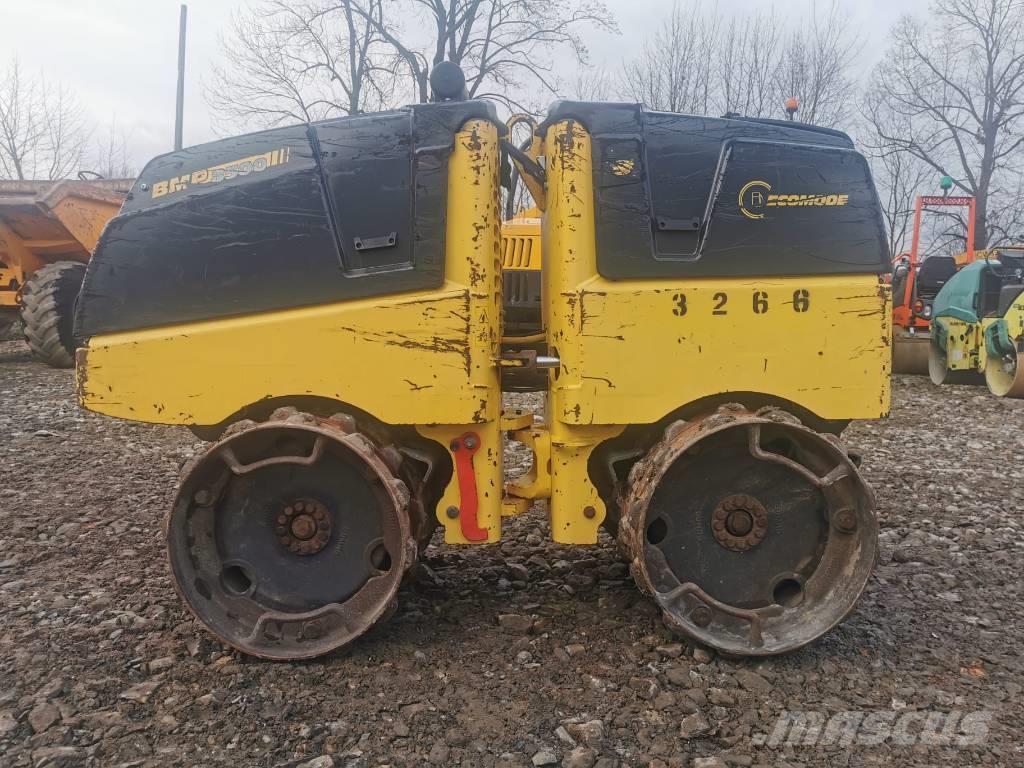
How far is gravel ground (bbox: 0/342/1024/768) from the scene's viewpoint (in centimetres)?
231

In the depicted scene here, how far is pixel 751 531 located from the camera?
2.85m

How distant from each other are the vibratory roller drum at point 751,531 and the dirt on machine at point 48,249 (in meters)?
8.50

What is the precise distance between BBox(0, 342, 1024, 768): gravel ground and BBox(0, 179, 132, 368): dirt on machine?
251 inches

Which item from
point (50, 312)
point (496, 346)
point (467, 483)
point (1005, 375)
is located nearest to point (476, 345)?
point (496, 346)

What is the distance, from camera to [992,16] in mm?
23609

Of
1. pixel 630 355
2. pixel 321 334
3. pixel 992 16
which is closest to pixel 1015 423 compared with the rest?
pixel 630 355

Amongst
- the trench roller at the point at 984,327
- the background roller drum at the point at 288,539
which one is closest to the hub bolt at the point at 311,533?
the background roller drum at the point at 288,539

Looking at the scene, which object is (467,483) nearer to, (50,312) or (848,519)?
(848,519)

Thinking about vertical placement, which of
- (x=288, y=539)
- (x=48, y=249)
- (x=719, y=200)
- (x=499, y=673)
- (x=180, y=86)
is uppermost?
(x=180, y=86)

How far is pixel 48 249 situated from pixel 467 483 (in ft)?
33.1

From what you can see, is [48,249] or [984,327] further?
[48,249]

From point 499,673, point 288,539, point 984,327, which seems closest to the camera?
point 499,673

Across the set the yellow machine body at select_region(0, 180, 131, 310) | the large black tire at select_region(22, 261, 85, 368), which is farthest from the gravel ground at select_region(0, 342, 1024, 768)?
the yellow machine body at select_region(0, 180, 131, 310)

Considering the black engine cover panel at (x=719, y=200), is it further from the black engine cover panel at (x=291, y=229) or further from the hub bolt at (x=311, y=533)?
the hub bolt at (x=311, y=533)
